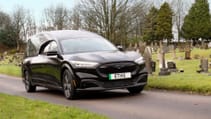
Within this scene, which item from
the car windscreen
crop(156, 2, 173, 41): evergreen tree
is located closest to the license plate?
the car windscreen

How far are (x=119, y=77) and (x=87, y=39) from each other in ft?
6.85

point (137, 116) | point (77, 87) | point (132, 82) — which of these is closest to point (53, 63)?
point (77, 87)

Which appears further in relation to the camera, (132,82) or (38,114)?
(132,82)

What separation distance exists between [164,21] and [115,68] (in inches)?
2769

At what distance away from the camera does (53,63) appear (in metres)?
12.0

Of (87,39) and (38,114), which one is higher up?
(87,39)

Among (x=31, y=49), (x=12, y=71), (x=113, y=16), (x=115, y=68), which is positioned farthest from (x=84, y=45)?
(x=113, y=16)

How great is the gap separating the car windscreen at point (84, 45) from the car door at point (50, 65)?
0.28 metres

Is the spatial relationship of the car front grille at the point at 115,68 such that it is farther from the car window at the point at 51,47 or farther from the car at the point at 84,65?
the car window at the point at 51,47

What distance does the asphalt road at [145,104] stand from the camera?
801cm

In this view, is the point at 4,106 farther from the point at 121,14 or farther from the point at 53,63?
the point at 121,14

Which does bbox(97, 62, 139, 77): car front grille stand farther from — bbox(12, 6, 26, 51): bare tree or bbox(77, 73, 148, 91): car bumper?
bbox(12, 6, 26, 51): bare tree

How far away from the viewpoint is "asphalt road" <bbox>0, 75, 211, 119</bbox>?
8.01 meters

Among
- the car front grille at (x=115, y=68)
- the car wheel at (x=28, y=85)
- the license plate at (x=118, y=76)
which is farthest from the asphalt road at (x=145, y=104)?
the car wheel at (x=28, y=85)
